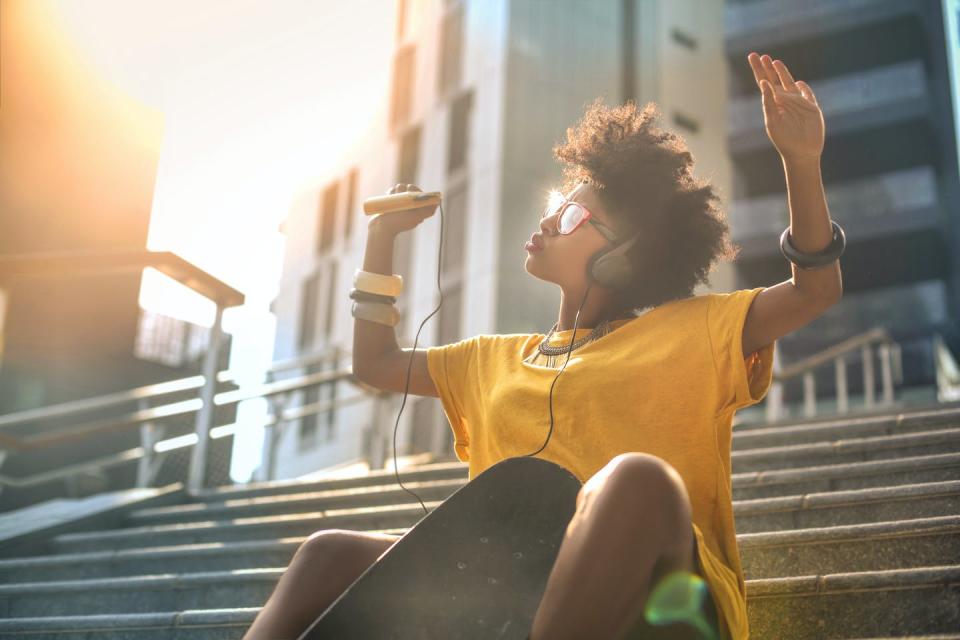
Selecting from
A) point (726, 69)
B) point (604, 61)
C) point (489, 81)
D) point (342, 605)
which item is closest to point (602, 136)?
point (342, 605)

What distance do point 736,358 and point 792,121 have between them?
1.49 ft

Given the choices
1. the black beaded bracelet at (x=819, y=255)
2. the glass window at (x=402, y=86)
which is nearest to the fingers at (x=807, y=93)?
the black beaded bracelet at (x=819, y=255)

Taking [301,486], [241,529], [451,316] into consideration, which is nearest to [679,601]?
[241,529]

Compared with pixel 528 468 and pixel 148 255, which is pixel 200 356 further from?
pixel 528 468

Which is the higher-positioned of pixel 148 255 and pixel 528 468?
pixel 148 255

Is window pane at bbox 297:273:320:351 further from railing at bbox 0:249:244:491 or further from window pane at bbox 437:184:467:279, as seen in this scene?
railing at bbox 0:249:244:491

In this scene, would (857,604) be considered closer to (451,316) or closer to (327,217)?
(451,316)

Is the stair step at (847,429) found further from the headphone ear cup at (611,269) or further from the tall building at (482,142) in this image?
the tall building at (482,142)

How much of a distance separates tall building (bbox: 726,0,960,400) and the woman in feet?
53.9

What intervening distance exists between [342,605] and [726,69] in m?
20.7

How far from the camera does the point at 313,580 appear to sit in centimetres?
203

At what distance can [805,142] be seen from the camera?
1959 millimetres

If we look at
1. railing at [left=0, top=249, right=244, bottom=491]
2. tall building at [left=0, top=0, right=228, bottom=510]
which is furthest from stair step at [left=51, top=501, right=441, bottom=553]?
tall building at [left=0, top=0, right=228, bottom=510]

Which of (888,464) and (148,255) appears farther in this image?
(148,255)
